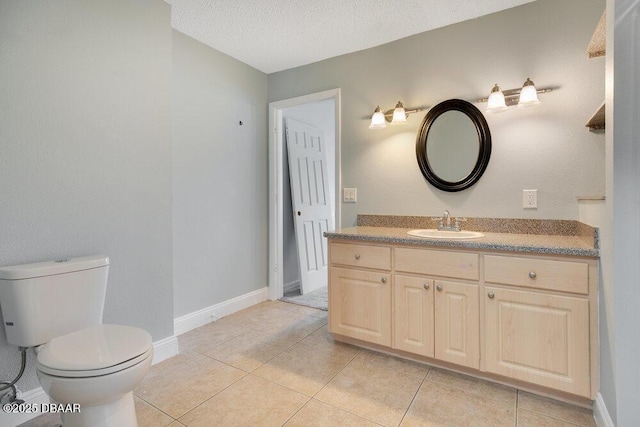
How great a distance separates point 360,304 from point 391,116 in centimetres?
147

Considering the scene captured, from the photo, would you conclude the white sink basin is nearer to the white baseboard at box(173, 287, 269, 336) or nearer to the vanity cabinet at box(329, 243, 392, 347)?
the vanity cabinet at box(329, 243, 392, 347)

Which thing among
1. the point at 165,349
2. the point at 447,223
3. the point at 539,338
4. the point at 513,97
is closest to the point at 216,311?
the point at 165,349

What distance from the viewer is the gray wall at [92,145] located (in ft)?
4.94

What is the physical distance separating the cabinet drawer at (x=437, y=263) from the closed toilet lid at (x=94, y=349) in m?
1.42

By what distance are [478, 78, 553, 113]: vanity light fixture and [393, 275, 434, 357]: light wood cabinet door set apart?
1203 millimetres

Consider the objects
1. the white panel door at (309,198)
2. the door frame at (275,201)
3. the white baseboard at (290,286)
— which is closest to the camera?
the door frame at (275,201)

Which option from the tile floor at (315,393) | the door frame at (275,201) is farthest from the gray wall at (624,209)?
the door frame at (275,201)

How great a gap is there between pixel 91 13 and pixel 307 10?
1.28m

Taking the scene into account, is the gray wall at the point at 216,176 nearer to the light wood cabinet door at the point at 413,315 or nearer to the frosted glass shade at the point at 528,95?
the light wood cabinet door at the point at 413,315

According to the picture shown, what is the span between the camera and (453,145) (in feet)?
7.73

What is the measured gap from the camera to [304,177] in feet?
12.0

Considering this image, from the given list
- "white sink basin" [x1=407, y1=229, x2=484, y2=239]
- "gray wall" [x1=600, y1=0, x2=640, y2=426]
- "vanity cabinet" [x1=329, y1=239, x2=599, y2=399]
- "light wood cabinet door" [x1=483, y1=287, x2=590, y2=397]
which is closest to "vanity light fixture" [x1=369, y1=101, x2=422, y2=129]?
"white sink basin" [x1=407, y1=229, x2=484, y2=239]

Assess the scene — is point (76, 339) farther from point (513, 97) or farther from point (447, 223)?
point (513, 97)

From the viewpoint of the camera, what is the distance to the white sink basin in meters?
1.97
